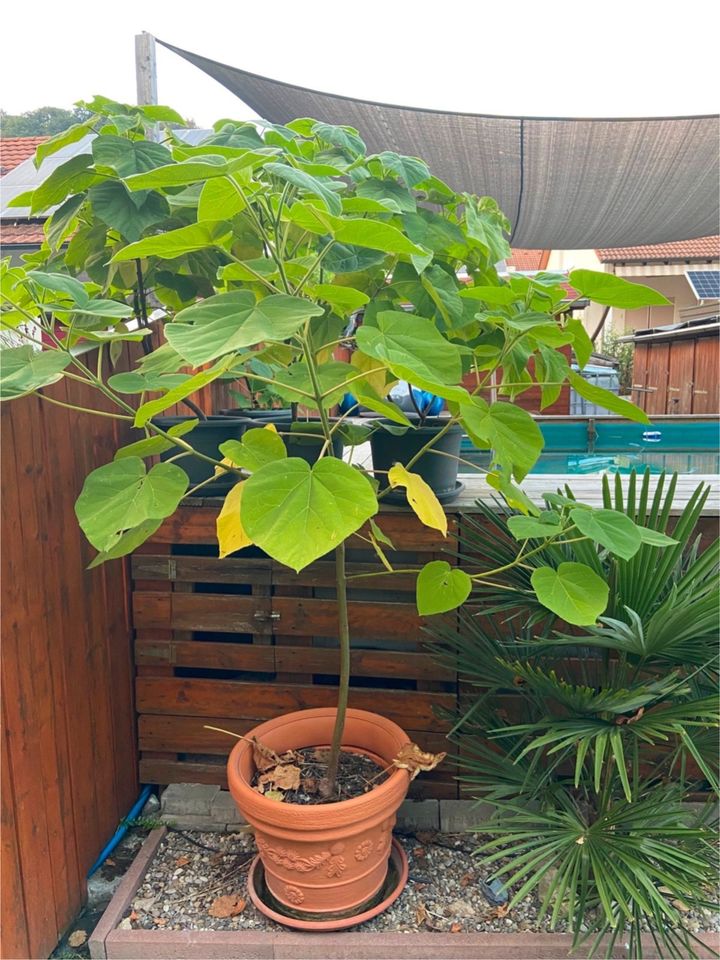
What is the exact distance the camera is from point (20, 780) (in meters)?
1.33

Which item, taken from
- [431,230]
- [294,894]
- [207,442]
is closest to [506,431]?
[431,230]

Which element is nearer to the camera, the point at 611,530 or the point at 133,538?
the point at 611,530

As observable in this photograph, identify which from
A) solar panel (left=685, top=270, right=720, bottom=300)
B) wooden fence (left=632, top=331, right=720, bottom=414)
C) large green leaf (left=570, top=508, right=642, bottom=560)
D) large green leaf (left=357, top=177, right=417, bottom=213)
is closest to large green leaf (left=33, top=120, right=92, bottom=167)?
large green leaf (left=357, top=177, right=417, bottom=213)

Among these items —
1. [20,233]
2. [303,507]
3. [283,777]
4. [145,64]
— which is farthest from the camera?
[20,233]

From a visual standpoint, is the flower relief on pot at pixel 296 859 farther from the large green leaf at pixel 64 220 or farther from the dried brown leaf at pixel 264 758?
the large green leaf at pixel 64 220

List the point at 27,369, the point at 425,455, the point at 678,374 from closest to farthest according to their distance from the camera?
the point at 27,369, the point at 425,455, the point at 678,374

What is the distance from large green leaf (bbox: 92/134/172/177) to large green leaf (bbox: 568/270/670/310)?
740 mm

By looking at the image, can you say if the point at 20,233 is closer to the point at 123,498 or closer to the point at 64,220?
the point at 64,220

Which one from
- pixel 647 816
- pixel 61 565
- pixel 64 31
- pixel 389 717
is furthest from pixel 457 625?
pixel 64 31

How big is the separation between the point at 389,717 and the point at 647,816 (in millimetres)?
704

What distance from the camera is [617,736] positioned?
49.9 inches

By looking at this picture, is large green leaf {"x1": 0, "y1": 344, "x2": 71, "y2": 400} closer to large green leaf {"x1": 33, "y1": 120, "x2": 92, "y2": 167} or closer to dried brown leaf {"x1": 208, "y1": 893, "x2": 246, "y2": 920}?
large green leaf {"x1": 33, "y1": 120, "x2": 92, "y2": 167}

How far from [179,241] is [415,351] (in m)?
0.38

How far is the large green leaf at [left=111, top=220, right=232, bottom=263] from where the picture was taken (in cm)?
96
